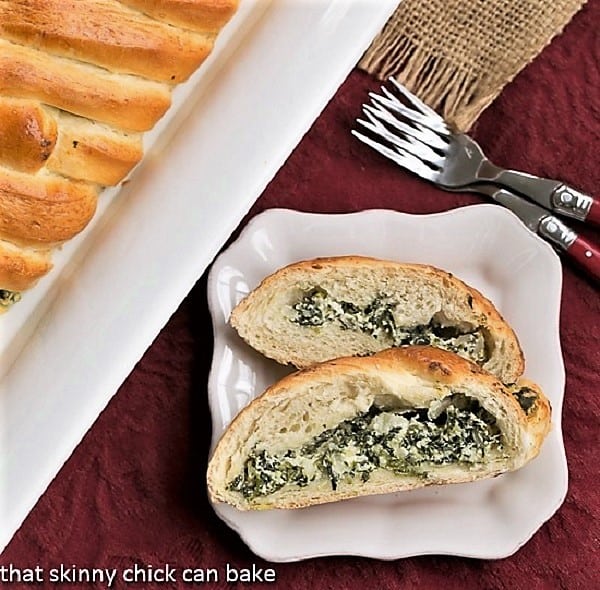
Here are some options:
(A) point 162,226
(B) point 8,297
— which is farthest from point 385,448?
(B) point 8,297

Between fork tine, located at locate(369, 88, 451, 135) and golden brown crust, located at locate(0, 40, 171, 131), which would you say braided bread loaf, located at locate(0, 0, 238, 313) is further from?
fork tine, located at locate(369, 88, 451, 135)

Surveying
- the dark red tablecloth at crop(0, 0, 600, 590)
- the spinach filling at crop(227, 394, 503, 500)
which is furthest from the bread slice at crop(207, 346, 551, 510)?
the dark red tablecloth at crop(0, 0, 600, 590)

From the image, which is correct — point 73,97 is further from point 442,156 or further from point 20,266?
point 442,156

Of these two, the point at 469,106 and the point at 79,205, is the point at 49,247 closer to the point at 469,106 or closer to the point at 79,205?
the point at 79,205

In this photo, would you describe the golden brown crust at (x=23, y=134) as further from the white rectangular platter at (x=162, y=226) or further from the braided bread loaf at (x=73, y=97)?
the white rectangular platter at (x=162, y=226)

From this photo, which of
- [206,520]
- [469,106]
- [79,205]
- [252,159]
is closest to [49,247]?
[79,205]
